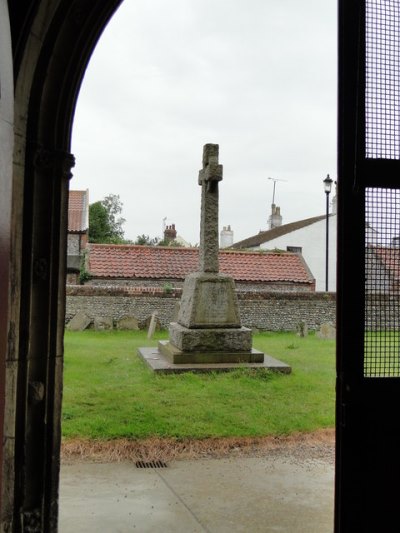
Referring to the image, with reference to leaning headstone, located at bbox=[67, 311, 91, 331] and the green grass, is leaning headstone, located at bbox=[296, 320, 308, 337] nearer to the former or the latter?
the green grass

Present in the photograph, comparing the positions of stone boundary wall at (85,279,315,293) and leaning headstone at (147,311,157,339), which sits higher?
stone boundary wall at (85,279,315,293)

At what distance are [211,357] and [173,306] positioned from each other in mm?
6541

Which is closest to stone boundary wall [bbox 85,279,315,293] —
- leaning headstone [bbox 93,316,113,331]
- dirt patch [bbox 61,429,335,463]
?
leaning headstone [bbox 93,316,113,331]

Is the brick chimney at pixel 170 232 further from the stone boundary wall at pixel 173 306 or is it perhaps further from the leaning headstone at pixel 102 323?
the leaning headstone at pixel 102 323

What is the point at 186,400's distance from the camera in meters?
8.09

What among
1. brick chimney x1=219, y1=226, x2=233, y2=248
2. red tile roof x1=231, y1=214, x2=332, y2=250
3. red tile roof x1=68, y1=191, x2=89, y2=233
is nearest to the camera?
red tile roof x1=68, y1=191, x2=89, y2=233

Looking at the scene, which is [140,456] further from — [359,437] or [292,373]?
[292,373]

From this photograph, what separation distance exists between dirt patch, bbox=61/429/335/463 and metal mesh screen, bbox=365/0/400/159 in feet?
14.4

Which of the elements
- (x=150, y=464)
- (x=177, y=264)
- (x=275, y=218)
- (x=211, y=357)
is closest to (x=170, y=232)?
(x=275, y=218)

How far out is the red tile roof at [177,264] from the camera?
19.1 meters

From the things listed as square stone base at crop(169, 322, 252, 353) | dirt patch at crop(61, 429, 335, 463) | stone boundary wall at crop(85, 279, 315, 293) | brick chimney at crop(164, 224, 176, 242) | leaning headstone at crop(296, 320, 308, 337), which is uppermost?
brick chimney at crop(164, 224, 176, 242)

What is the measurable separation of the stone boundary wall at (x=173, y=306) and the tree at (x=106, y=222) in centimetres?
2079

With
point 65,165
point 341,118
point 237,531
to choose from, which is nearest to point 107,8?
point 65,165

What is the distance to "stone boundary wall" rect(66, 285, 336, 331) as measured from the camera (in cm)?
1592
